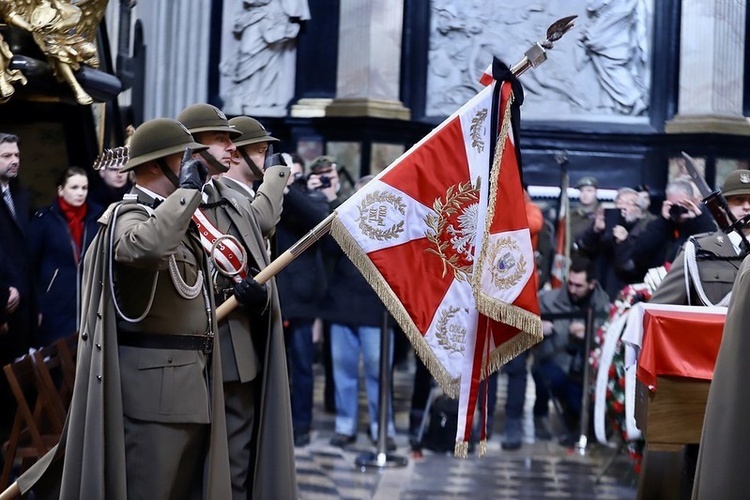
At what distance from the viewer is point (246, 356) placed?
544 centimetres

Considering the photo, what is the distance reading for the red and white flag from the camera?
18.0 feet

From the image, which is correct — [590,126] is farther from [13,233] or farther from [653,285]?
[13,233]

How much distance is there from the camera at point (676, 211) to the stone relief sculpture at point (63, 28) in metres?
4.00

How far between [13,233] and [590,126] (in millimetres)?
6634

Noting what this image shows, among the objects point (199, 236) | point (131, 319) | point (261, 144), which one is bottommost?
point (131, 319)

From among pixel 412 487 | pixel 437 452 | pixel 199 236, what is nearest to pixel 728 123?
pixel 437 452

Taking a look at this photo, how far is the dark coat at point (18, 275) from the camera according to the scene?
691cm

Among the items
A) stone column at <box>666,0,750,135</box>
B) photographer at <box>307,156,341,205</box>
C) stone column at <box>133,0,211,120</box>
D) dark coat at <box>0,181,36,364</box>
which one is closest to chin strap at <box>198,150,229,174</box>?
dark coat at <box>0,181,36,364</box>

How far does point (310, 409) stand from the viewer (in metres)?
8.96

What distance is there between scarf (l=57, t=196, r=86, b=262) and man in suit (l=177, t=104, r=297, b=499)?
6.87ft

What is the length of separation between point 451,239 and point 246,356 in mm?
1000

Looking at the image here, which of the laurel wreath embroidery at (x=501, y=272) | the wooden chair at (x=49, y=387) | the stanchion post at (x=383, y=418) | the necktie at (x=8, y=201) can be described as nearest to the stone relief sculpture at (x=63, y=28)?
the necktie at (x=8, y=201)

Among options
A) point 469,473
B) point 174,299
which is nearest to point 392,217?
point 174,299

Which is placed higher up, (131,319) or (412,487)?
(131,319)
